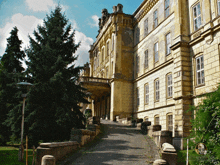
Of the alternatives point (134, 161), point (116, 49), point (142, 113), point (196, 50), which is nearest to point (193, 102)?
point (196, 50)

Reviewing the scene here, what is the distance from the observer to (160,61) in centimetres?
2338

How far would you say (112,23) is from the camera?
32.8 meters

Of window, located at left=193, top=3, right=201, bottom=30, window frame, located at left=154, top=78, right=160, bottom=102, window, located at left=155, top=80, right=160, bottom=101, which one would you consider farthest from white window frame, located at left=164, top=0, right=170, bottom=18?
window, located at left=155, top=80, right=160, bottom=101

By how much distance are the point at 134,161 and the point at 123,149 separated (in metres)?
2.33

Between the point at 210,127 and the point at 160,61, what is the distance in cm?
1928

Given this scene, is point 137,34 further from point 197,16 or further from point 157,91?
point 197,16

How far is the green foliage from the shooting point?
14.6 ft

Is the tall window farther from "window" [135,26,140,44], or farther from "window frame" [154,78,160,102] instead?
"window" [135,26,140,44]

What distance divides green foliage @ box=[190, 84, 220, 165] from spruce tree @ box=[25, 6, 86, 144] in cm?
1158

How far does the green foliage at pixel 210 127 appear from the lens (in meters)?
4.46

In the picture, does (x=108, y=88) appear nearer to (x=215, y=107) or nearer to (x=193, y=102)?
(x=193, y=102)

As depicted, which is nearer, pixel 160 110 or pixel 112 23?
pixel 160 110

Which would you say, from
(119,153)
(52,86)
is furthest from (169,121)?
(52,86)

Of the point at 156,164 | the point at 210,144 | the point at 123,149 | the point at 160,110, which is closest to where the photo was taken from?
the point at 210,144
